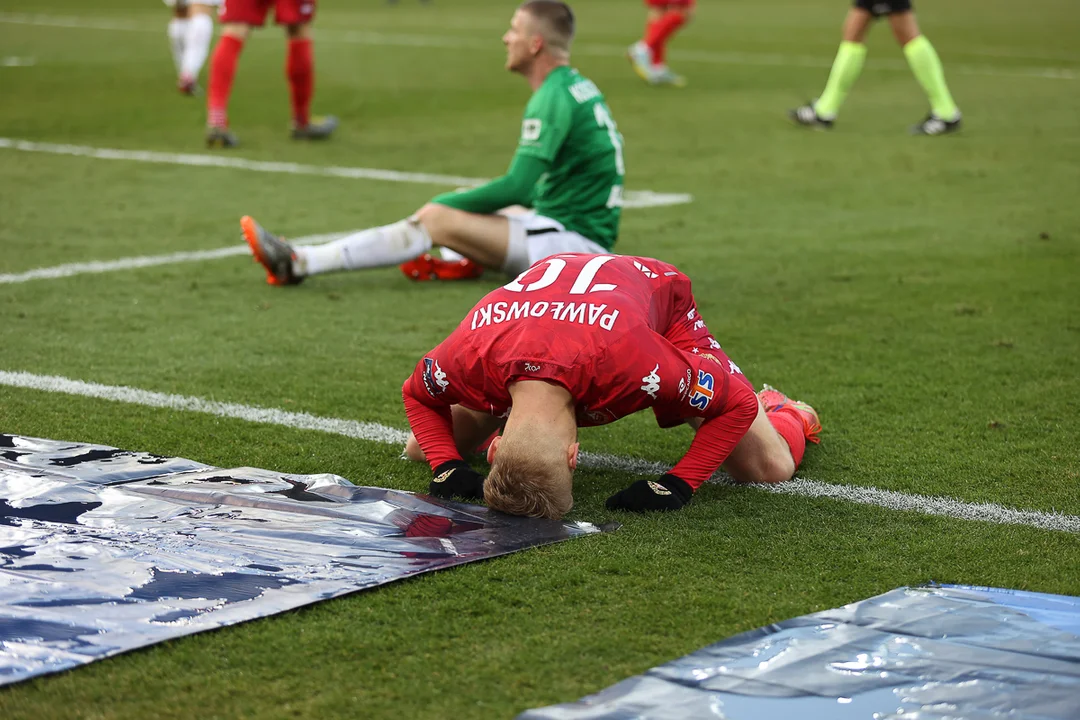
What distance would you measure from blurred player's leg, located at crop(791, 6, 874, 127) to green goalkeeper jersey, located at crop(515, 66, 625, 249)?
5659 millimetres

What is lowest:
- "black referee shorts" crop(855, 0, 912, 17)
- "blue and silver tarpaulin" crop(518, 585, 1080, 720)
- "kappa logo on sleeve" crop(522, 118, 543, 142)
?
"blue and silver tarpaulin" crop(518, 585, 1080, 720)

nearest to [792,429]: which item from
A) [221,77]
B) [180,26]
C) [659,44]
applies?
[221,77]

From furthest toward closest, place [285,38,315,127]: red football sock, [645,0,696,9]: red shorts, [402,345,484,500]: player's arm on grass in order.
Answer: [645,0,696,9]: red shorts → [285,38,315,127]: red football sock → [402,345,484,500]: player's arm on grass

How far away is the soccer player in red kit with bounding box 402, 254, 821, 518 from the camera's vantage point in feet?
10.4

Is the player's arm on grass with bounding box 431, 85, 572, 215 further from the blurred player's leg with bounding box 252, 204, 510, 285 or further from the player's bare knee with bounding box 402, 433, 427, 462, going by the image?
the player's bare knee with bounding box 402, 433, 427, 462

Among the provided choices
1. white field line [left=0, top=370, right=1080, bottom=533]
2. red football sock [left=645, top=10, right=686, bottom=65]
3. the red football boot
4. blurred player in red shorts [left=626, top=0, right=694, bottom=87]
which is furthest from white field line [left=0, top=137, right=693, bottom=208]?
red football sock [left=645, top=10, right=686, bottom=65]

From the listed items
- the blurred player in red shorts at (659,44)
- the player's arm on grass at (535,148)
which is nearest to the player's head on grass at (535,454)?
the player's arm on grass at (535,148)

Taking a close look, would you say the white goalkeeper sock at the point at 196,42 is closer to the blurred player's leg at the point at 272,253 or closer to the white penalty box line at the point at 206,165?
the white penalty box line at the point at 206,165

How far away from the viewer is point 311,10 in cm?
1043

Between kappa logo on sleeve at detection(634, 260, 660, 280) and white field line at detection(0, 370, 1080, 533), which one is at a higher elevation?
kappa logo on sleeve at detection(634, 260, 660, 280)

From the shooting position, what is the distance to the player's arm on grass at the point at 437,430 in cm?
347

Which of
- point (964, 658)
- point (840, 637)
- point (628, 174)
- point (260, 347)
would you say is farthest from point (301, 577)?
point (628, 174)

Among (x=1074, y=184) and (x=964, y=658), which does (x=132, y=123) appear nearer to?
(x=1074, y=184)

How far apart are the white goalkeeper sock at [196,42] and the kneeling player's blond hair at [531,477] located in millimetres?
10459
